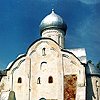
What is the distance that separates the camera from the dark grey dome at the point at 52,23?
27136mm

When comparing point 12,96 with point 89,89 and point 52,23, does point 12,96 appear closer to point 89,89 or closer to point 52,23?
point 89,89

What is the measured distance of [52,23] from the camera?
89.1ft

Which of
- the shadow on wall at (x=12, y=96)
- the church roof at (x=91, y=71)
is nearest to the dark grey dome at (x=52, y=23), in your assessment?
the church roof at (x=91, y=71)

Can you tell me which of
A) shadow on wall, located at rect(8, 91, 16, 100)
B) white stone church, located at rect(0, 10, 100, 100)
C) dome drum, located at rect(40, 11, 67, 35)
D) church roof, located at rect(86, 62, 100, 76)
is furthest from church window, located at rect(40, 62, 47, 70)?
dome drum, located at rect(40, 11, 67, 35)

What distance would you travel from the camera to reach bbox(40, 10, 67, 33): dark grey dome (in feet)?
89.0

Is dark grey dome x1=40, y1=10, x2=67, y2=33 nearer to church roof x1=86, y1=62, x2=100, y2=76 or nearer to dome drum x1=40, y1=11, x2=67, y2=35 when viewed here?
dome drum x1=40, y1=11, x2=67, y2=35

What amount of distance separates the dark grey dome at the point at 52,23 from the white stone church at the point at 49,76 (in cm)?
170

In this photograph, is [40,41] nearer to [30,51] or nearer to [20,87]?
[30,51]

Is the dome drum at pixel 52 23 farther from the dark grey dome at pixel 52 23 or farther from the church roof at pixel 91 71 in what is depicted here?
the church roof at pixel 91 71

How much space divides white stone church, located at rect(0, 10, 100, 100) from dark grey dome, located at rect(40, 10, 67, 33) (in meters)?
1.70

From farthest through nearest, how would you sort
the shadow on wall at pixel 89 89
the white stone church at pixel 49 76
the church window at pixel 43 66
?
1. the church window at pixel 43 66
2. the shadow on wall at pixel 89 89
3. the white stone church at pixel 49 76

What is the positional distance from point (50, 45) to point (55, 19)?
Result: 359cm

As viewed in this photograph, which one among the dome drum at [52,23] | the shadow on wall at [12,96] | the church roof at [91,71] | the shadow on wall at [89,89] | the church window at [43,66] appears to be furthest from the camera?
the dome drum at [52,23]

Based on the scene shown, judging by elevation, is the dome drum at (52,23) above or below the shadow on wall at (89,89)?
above
